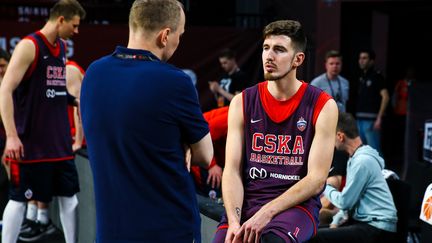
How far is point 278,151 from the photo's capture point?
2.95m

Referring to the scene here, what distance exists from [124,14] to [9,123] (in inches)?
229

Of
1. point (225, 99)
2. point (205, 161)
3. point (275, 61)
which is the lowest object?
point (225, 99)

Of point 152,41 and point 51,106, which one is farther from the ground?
point 152,41

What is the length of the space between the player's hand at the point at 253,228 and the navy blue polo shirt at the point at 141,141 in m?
0.41

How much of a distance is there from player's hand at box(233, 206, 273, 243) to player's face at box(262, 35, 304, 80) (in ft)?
1.99

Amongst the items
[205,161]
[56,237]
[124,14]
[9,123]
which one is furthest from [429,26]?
[205,161]

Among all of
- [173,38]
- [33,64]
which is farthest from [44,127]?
[173,38]

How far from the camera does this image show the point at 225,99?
803cm

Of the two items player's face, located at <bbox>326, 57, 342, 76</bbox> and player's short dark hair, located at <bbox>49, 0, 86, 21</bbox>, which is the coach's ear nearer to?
player's short dark hair, located at <bbox>49, 0, 86, 21</bbox>

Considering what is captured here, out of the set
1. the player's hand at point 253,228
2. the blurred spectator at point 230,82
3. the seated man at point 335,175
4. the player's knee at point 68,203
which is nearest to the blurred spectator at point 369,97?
the blurred spectator at point 230,82

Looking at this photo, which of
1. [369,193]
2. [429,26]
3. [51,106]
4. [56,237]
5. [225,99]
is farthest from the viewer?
[429,26]

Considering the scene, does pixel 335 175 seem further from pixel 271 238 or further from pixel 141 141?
pixel 141 141

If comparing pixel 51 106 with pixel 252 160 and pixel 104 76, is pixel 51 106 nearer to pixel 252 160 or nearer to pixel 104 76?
pixel 252 160

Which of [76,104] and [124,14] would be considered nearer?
[76,104]
